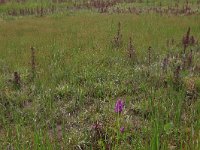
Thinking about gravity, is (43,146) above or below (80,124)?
above

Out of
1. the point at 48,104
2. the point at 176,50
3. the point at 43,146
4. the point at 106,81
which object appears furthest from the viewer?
the point at 176,50

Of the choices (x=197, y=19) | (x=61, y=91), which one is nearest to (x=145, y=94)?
(x=61, y=91)

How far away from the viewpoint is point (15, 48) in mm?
8922

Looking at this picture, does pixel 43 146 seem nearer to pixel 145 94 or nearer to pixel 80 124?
pixel 80 124

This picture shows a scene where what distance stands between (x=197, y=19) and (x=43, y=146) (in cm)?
982

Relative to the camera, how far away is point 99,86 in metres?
6.15

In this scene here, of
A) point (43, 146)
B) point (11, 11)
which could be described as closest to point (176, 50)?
point (43, 146)

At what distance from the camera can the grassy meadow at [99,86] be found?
13.6 feet

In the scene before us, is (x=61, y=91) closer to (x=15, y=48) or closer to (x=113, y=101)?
(x=113, y=101)

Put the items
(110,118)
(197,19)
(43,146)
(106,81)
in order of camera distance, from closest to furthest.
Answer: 1. (43,146)
2. (110,118)
3. (106,81)
4. (197,19)

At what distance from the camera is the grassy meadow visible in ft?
13.6

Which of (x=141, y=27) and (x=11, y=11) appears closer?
(x=141, y=27)

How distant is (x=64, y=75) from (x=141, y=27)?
507cm

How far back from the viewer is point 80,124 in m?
4.98
